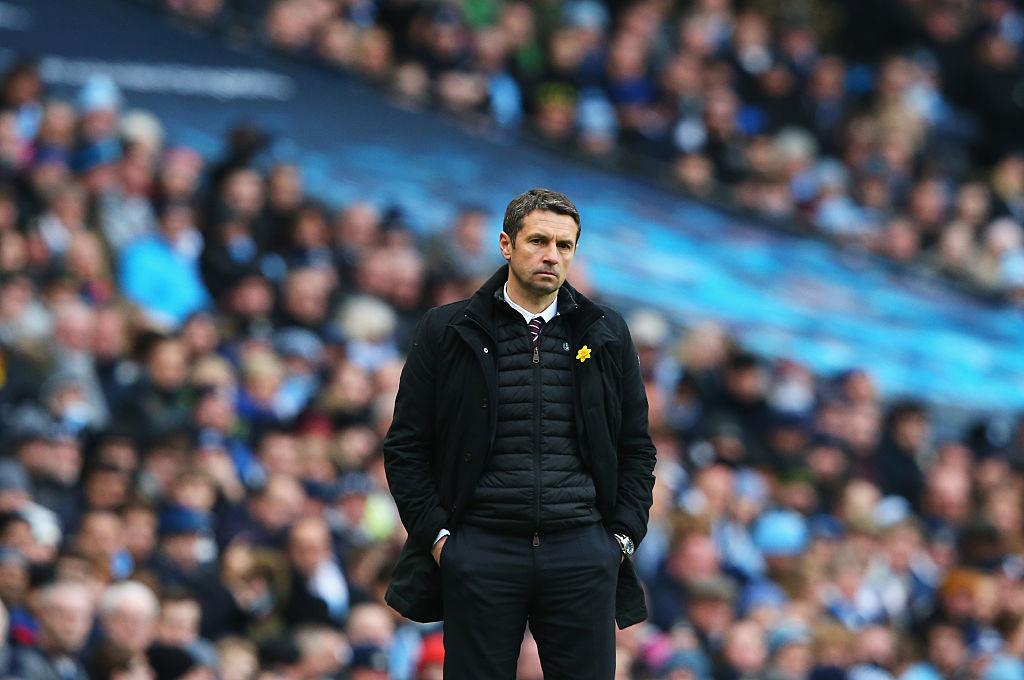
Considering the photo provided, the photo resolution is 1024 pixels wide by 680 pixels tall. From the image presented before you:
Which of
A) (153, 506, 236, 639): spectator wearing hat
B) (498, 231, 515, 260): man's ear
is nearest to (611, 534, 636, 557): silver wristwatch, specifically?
(498, 231, 515, 260): man's ear

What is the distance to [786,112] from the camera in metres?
15.3

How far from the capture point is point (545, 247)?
508cm

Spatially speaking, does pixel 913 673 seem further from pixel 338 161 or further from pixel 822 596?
pixel 338 161

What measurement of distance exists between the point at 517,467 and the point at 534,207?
A: 68 cm

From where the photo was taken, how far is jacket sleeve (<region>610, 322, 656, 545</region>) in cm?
526

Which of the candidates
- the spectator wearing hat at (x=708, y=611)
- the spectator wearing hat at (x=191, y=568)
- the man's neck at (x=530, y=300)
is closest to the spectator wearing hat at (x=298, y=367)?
the spectator wearing hat at (x=191, y=568)

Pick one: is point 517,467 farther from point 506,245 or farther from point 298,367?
point 298,367

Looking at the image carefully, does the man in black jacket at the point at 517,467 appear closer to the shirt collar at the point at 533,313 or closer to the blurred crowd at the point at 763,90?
the shirt collar at the point at 533,313

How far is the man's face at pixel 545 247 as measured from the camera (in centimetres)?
507

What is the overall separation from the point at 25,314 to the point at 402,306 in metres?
2.76

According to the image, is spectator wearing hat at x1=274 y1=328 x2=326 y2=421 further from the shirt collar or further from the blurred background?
the shirt collar

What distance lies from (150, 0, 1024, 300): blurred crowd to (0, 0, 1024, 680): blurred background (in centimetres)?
4

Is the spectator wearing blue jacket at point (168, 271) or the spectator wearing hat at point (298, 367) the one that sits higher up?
the spectator wearing blue jacket at point (168, 271)

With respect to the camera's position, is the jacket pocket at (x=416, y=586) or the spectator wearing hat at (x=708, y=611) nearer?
the jacket pocket at (x=416, y=586)
